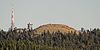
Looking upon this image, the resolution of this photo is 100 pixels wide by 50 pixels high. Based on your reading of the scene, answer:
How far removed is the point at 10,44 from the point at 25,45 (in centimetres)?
666

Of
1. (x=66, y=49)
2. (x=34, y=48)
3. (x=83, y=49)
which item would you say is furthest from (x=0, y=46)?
(x=83, y=49)

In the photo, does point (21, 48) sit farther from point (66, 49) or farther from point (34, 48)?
point (66, 49)

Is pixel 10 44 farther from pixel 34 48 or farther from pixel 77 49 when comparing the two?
pixel 77 49

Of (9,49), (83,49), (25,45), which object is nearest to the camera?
(9,49)

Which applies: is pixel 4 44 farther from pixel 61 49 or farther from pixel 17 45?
pixel 61 49

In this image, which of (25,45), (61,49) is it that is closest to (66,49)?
(61,49)

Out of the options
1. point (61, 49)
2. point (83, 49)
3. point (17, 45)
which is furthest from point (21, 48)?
point (83, 49)

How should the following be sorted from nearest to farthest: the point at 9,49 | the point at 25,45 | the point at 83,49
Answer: the point at 9,49, the point at 25,45, the point at 83,49

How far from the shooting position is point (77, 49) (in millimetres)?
186125

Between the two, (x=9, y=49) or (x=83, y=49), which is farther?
(x=83, y=49)

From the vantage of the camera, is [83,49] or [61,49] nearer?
[61,49]

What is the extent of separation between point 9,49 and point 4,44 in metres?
9.84

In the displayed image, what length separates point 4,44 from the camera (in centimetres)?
17862

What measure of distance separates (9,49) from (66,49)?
25.3 m
